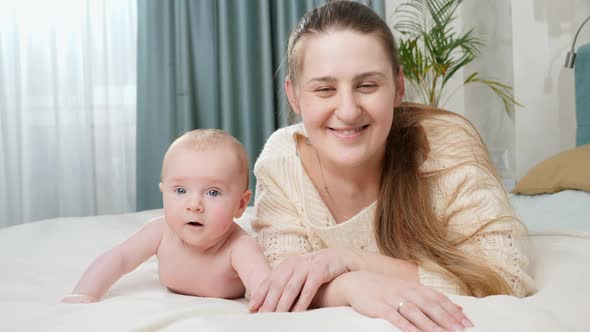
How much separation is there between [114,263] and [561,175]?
5.48ft

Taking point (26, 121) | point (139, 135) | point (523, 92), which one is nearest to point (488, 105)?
point (523, 92)

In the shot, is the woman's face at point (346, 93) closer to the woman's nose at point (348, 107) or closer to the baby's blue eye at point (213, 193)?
the woman's nose at point (348, 107)

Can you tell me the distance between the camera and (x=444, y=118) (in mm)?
1516

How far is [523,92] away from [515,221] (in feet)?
6.85

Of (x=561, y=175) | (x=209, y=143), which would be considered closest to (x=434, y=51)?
(x=561, y=175)

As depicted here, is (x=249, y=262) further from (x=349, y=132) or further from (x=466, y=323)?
(x=466, y=323)

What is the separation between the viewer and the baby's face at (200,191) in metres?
1.19

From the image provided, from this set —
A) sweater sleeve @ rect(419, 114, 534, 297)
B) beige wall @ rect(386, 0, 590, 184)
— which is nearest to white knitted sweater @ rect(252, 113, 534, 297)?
sweater sleeve @ rect(419, 114, 534, 297)

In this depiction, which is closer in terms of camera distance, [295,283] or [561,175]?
[295,283]

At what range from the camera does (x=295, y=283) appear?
40.9 inches

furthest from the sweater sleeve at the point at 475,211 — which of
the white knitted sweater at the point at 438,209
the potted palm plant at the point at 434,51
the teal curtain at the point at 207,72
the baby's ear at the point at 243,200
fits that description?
the teal curtain at the point at 207,72

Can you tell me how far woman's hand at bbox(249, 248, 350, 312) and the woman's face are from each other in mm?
294

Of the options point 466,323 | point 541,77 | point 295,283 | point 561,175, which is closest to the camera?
point 466,323

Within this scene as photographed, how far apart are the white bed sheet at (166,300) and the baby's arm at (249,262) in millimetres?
58
